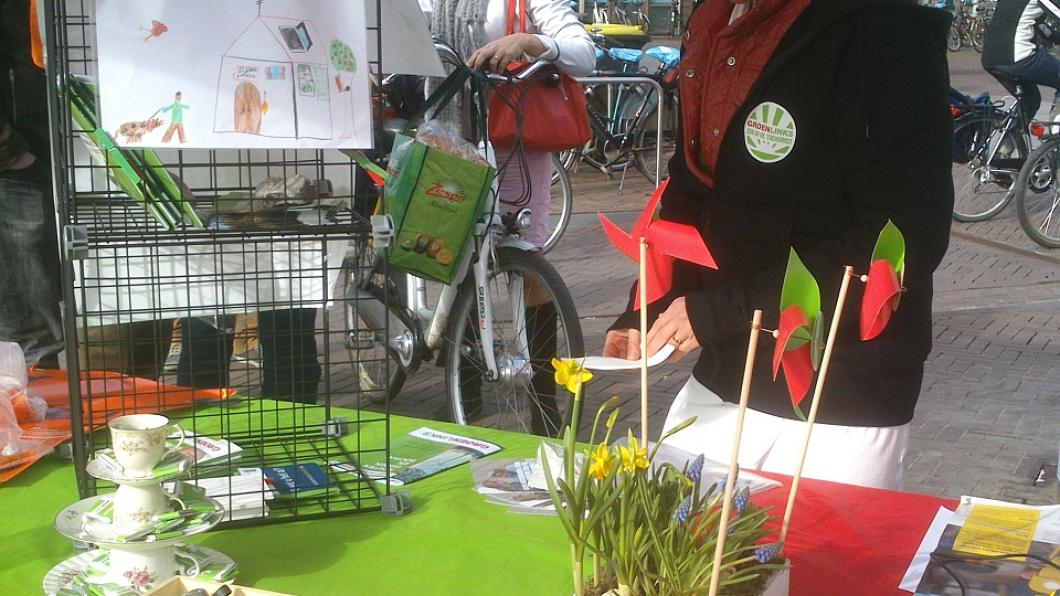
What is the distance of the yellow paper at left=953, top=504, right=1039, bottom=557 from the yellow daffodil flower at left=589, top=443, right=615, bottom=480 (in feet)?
2.09

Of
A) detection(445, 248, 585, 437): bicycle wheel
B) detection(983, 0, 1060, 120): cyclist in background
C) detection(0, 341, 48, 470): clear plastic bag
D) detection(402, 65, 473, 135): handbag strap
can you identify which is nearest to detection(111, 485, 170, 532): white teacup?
detection(0, 341, 48, 470): clear plastic bag

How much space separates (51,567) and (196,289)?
54 cm

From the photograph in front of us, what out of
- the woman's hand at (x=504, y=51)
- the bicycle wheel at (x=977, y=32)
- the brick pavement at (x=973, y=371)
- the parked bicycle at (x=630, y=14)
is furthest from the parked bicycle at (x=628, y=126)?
the bicycle wheel at (x=977, y=32)

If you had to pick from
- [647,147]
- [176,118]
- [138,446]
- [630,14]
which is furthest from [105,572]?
[630,14]

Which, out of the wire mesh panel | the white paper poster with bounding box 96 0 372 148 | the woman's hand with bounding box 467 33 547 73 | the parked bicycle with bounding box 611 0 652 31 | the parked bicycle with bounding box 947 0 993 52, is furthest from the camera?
the parked bicycle with bounding box 947 0 993 52

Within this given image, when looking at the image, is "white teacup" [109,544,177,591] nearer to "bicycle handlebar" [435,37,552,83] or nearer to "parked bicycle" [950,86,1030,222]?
"bicycle handlebar" [435,37,552,83]

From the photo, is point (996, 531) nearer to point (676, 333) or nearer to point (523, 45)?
point (676, 333)

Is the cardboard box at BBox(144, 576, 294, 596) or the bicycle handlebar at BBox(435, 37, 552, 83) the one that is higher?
the bicycle handlebar at BBox(435, 37, 552, 83)

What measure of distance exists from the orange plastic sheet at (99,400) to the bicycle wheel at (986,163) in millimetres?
7170

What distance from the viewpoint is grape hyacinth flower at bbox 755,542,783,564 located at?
1.13m

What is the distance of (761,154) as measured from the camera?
1750mm

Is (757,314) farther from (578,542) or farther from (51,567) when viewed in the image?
(51,567)

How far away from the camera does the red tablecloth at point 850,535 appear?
1440 mm

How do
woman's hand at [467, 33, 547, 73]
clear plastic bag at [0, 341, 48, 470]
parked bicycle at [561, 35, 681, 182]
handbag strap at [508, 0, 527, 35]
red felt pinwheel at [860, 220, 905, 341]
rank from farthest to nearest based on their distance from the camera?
parked bicycle at [561, 35, 681, 182], handbag strap at [508, 0, 527, 35], woman's hand at [467, 33, 547, 73], clear plastic bag at [0, 341, 48, 470], red felt pinwheel at [860, 220, 905, 341]
